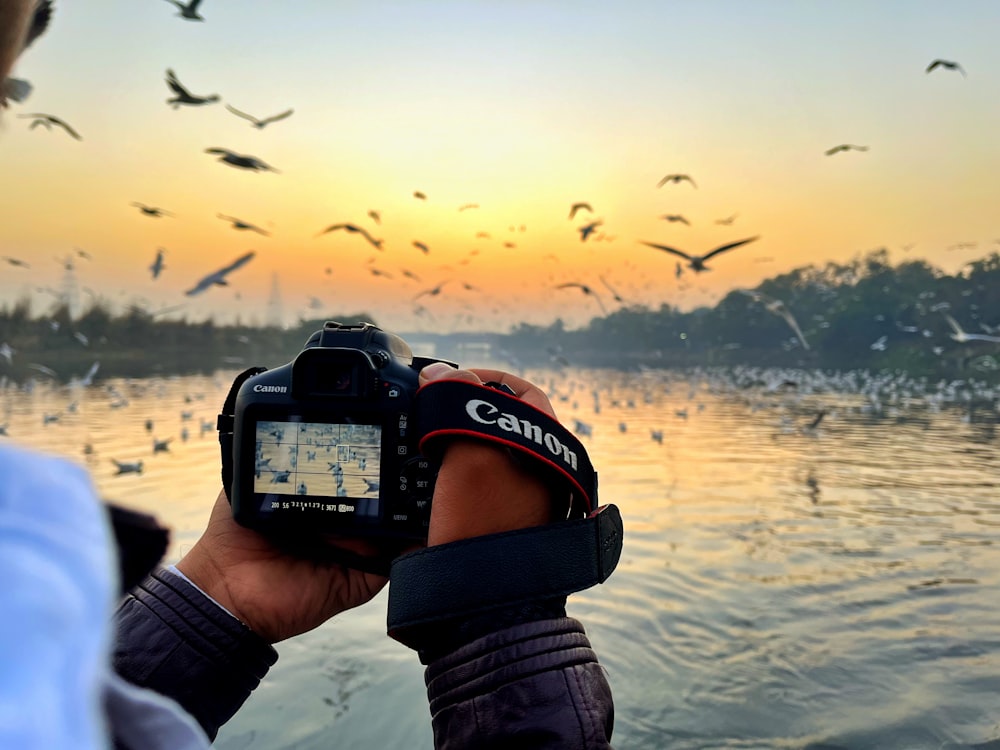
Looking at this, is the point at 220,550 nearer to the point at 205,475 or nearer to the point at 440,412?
the point at 440,412

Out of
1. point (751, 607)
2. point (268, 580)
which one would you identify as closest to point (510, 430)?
point (268, 580)

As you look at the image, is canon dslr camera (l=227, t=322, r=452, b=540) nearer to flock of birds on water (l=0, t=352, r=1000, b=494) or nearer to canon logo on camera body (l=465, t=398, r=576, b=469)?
canon logo on camera body (l=465, t=398, r=576, b=469)

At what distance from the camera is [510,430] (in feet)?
3.15

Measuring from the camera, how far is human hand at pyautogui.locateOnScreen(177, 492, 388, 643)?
121 centimetres

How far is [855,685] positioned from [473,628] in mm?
4509

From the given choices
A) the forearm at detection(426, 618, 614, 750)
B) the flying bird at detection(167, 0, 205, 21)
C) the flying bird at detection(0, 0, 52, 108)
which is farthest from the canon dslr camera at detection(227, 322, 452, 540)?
the flying bird at detection(167, 0, 205, 21)

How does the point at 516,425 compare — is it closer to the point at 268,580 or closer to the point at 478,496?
the point at 478,496

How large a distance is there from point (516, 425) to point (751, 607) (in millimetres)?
5624

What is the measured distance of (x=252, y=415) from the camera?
1240mm

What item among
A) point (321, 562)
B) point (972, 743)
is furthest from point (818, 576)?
point (321, 562)

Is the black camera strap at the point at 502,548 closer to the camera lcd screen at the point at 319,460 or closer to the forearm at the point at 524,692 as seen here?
the forearm at the point at 524,692

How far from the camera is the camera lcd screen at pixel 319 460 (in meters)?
1.23

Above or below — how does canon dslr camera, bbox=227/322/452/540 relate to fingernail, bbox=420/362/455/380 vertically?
below

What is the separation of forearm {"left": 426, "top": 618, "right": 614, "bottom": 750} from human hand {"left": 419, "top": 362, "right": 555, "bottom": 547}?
14 centimetres
